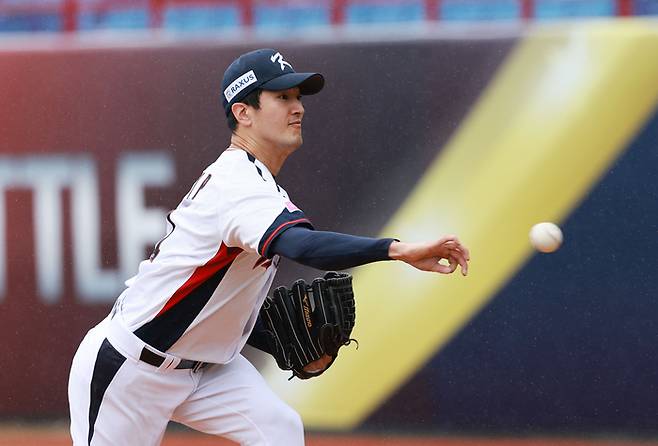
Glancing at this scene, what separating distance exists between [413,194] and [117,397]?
2296 mm

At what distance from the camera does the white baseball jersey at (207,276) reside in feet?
10.1

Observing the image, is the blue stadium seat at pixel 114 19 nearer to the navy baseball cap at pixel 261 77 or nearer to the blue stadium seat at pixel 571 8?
the blue stadium seat at pixel 571 8

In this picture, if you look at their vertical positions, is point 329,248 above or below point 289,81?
below

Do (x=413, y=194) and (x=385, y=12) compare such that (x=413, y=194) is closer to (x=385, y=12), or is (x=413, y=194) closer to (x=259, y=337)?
(x=259, y=337)

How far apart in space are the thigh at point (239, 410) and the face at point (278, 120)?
73cm

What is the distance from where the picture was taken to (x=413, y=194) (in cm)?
523

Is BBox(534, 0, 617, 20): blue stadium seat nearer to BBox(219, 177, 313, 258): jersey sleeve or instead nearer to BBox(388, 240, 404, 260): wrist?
BBox(219, 177, 313, 258): jersey sleeve

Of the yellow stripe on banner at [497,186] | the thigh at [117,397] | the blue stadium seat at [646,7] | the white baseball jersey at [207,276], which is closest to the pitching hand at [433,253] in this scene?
the white baseball jersey at [207,276]

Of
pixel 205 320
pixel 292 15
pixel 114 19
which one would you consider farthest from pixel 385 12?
pixel 205 320

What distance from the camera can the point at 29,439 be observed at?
5.41 metres

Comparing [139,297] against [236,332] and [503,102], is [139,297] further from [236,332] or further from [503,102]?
[503,102]

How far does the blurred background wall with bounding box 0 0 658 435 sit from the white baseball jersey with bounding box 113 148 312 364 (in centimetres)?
194

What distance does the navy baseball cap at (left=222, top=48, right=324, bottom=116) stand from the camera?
3.37 metres

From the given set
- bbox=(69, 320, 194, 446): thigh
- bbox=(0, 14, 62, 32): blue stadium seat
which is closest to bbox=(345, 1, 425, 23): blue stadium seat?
bbox=(0, 14, 62, 32): blue stadium seat
